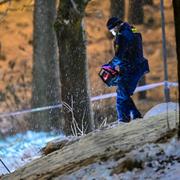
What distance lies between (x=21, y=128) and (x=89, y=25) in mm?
4137

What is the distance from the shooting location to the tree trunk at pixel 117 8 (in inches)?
563

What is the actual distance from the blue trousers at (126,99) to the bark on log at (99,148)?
1860 mm

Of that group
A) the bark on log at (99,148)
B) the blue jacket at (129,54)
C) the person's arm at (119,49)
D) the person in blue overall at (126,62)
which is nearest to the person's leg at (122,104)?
the person in blue overall at (126,62)

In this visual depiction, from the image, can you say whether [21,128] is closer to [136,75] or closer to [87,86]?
[87,86]

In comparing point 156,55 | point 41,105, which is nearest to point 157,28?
point 156,55

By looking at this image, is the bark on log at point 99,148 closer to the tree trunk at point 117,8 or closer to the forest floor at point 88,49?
the forest floor at point 88,49

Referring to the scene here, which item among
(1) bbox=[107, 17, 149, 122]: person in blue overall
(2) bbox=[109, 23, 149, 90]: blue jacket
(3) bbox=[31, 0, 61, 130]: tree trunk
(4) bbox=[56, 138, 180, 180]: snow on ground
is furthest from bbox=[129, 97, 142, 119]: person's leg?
(3) bbox=[31, 0, 61, 130]: tree trunk

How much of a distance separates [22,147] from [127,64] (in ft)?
18.5

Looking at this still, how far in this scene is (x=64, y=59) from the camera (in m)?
10.3

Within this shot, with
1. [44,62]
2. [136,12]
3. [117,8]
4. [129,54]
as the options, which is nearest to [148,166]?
[129,54]

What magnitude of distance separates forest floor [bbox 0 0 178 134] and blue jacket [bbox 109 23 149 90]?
18.7 feet

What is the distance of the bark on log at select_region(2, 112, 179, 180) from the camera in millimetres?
5184

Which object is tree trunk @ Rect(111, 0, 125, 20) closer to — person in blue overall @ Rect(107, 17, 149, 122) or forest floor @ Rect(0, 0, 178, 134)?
forest floor @ Rect(0, 0, 178, 134)

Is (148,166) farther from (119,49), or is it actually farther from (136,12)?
(136,12)
